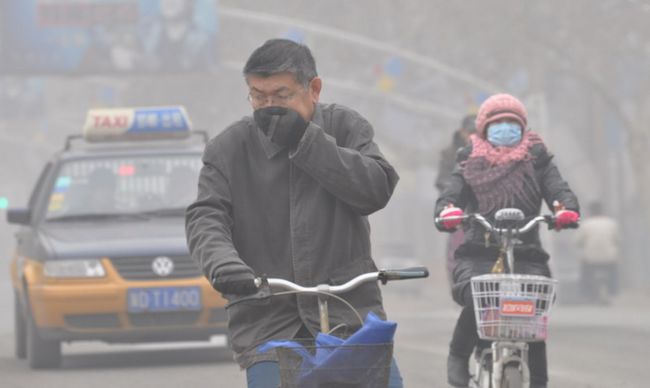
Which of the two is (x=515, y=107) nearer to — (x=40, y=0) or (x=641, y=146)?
(x=641, y=146)

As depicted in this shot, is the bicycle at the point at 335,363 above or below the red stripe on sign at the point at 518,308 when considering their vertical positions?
above

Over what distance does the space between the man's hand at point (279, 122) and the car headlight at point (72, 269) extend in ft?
24.0

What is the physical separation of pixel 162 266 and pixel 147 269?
11 centimetres

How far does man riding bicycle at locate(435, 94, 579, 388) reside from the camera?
29.5 ft

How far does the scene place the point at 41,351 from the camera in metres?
13.0

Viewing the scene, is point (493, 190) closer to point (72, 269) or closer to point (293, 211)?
point (293, 211)

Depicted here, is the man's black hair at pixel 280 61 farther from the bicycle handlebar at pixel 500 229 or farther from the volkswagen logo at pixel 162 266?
the volkswagen logo at pixel 162 266

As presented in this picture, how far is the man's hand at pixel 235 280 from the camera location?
5254 mm

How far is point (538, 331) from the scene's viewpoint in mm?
7910

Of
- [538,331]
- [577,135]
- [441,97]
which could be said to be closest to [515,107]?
[538,331]

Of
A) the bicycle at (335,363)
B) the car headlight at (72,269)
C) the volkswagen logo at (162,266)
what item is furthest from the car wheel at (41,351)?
the bicycle at (335,363)

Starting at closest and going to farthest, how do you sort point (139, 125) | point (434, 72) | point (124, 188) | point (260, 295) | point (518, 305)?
1. point (260, 295)
2. point (518, 305)
3. point (124, 188)
4. point (139, 125)
5. point (434, 72)

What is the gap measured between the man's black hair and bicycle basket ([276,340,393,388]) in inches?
38.5

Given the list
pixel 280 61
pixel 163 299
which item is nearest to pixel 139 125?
pixel 163 299
